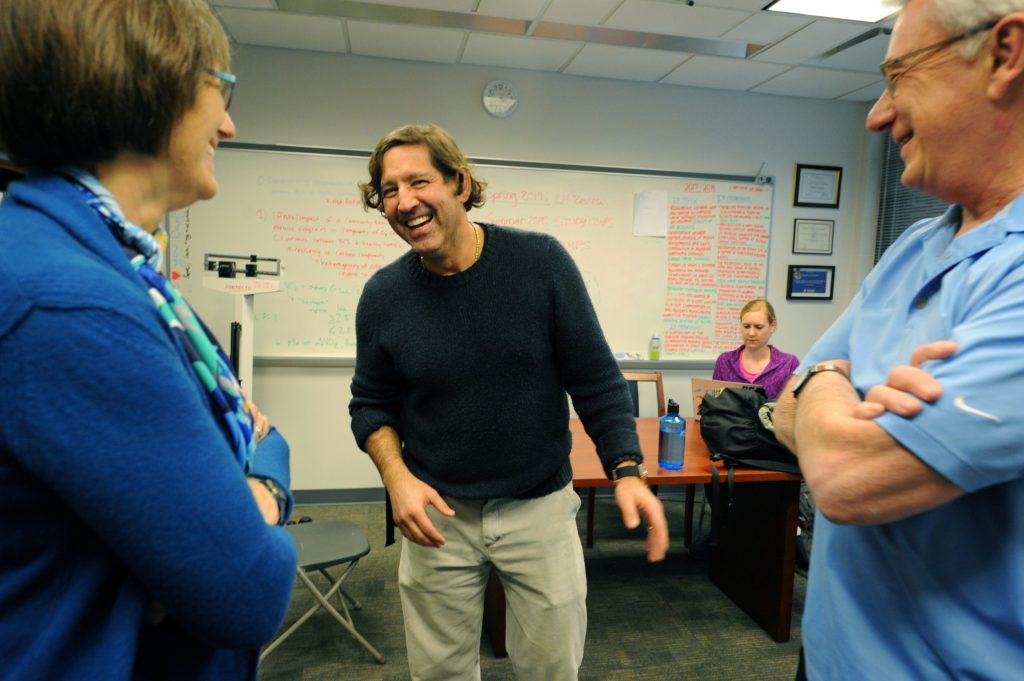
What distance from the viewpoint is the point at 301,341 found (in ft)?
12.2

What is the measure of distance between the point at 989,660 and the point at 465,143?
141 inches

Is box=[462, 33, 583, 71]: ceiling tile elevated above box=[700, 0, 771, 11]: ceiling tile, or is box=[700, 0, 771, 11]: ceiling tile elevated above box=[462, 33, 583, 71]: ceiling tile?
box=[700, 0, 771, 11]: ceiling tile

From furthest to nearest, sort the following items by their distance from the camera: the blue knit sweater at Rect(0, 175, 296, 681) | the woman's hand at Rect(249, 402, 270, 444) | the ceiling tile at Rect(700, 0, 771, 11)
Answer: the ceiling tile at Rect(700, 0, 771, 11) < the woman's hand at Rect(249, 402, 270, 444) < the blue knit sweater at Rect(0, 175, 296, 681)

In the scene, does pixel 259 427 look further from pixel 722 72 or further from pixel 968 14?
pixel 722 72

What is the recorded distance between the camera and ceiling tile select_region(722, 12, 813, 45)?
3.00 meters

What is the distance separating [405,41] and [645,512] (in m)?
3.07

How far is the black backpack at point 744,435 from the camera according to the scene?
7.82ft

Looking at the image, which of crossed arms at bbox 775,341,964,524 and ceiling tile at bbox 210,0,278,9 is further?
ceiling tile at bbox 210,0,278,9

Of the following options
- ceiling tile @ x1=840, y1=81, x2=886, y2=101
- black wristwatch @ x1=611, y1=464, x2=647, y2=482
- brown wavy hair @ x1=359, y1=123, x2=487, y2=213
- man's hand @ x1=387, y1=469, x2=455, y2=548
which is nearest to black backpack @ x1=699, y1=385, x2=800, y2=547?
black wristwatch @ x1=611, y1=464, x2=647, y2=482

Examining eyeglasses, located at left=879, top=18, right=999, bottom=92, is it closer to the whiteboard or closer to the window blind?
the whiteboard

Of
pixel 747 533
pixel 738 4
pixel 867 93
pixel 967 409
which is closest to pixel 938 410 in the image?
pixel 967 409

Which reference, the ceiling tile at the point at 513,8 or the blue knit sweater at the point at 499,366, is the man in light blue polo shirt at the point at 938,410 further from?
the ceiling tile at the point at 513,8

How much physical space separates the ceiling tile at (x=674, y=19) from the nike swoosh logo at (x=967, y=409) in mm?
2845

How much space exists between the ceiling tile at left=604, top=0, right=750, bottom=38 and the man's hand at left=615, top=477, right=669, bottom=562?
8.39 ft
